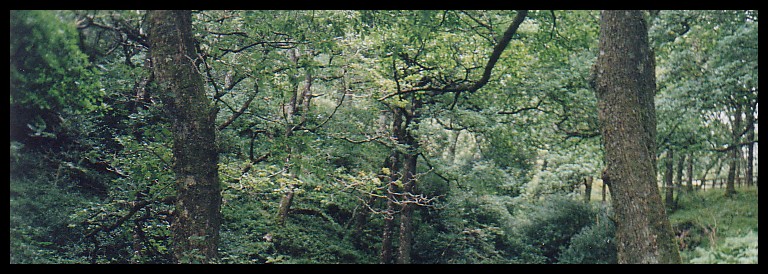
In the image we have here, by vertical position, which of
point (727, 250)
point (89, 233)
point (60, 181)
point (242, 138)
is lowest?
point (727, 250)

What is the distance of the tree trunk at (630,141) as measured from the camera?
410cm

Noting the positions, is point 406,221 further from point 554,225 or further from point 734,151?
point 734,151

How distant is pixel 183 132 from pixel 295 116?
2253 mm

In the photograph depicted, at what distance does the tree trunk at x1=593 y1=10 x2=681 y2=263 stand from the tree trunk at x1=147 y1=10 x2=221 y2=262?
3357mm

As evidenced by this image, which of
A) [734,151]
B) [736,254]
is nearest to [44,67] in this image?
[736,254]

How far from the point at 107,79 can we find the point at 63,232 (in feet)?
4.87

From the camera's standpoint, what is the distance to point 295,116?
20.6 ft

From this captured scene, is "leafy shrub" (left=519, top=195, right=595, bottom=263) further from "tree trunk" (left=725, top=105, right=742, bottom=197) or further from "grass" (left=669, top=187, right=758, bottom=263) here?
"tree trunk" (left=725, top=105, right=742, bottom=197)

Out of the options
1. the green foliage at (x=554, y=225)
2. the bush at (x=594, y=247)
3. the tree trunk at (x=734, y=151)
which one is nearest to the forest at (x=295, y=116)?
the bush at (x=594, y=247)

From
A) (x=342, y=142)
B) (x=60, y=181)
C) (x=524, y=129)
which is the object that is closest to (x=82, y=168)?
(x=60, y=181)

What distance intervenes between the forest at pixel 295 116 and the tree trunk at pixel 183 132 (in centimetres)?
1

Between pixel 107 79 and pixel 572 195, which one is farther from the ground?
pixel 107 79

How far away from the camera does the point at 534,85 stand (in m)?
8.14

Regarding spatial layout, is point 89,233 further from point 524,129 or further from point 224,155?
point 524,129
